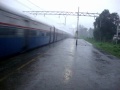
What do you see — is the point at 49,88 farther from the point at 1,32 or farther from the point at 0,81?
the point at 1,32

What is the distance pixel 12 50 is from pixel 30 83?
6.93 meters

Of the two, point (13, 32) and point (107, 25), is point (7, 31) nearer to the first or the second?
point (13, 32)

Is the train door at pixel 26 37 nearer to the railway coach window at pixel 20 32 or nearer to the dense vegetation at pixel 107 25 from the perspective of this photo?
the railway coach window at pixel 20 32

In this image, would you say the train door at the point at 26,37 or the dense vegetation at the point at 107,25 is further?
the dense vegetation at the point at 107,25

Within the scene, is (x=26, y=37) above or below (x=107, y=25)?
below

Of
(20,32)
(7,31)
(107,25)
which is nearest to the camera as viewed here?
(7,31)

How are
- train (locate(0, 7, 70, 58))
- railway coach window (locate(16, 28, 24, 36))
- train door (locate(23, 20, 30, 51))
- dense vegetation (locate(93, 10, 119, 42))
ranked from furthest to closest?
dense vegetation (locate(93, 10, 119, 42)) < train door (locate(23, 20, 30, 51)) < railway coach window (locate(16, 28, 24, 36)) < train (locate(0, 7, 70, 58))

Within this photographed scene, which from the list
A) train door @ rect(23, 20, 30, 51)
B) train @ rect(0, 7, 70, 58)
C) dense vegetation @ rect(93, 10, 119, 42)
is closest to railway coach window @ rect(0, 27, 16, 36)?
train @ rect(0, 7, 70, 58)

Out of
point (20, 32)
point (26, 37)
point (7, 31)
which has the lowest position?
point (26, 37)

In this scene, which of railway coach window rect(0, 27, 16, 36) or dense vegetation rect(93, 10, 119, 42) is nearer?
railway coach window rect(0, 27, 16, 36)

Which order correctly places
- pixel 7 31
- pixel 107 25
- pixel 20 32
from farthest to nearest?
1. pixel 107 25
2. pixel 20 32
3. pixel 7 31

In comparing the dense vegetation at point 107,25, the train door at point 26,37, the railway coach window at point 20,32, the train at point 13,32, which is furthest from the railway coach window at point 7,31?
the dense vegetation at point 107,25

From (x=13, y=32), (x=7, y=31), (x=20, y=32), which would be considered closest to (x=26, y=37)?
(x=20, y=32)

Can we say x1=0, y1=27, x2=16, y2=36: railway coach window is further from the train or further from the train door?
the train door
